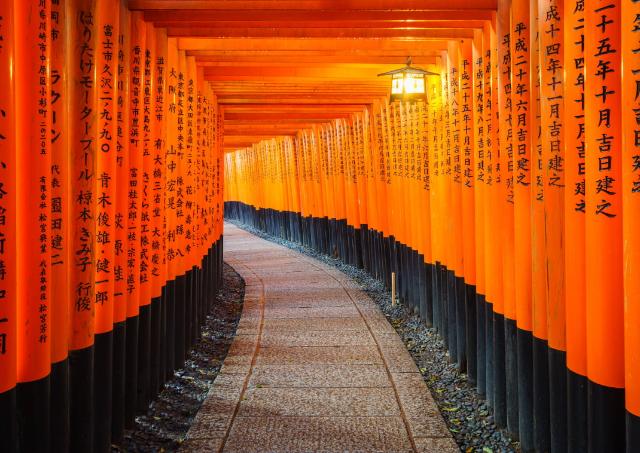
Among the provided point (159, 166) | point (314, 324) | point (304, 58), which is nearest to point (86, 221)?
point (159, 166)

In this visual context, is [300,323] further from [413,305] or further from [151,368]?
[151,368]

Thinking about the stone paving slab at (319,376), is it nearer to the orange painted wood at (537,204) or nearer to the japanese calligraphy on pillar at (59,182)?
the orange painted wood at (537,204)

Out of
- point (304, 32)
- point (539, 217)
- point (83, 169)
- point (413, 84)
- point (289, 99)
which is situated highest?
point (289, 99)

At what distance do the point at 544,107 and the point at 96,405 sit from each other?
3.67 m

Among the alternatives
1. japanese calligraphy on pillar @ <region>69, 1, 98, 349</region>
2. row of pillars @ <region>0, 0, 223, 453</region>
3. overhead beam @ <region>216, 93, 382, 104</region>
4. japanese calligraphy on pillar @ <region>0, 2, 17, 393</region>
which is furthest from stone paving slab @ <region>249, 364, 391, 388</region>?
overhead beam @ <region>216, 93, 382, 104</region>

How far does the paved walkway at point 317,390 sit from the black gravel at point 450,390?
0.18m

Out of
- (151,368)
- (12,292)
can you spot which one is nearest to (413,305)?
(151,368)

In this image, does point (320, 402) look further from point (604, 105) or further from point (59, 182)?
point (604, 105)

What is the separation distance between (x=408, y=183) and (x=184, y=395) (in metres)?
5.23

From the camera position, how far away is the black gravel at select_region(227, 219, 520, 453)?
509cm

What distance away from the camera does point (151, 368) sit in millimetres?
5961

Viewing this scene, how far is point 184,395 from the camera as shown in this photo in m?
6.31

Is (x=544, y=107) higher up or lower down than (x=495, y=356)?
higher up

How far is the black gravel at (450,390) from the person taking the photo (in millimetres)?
5090
